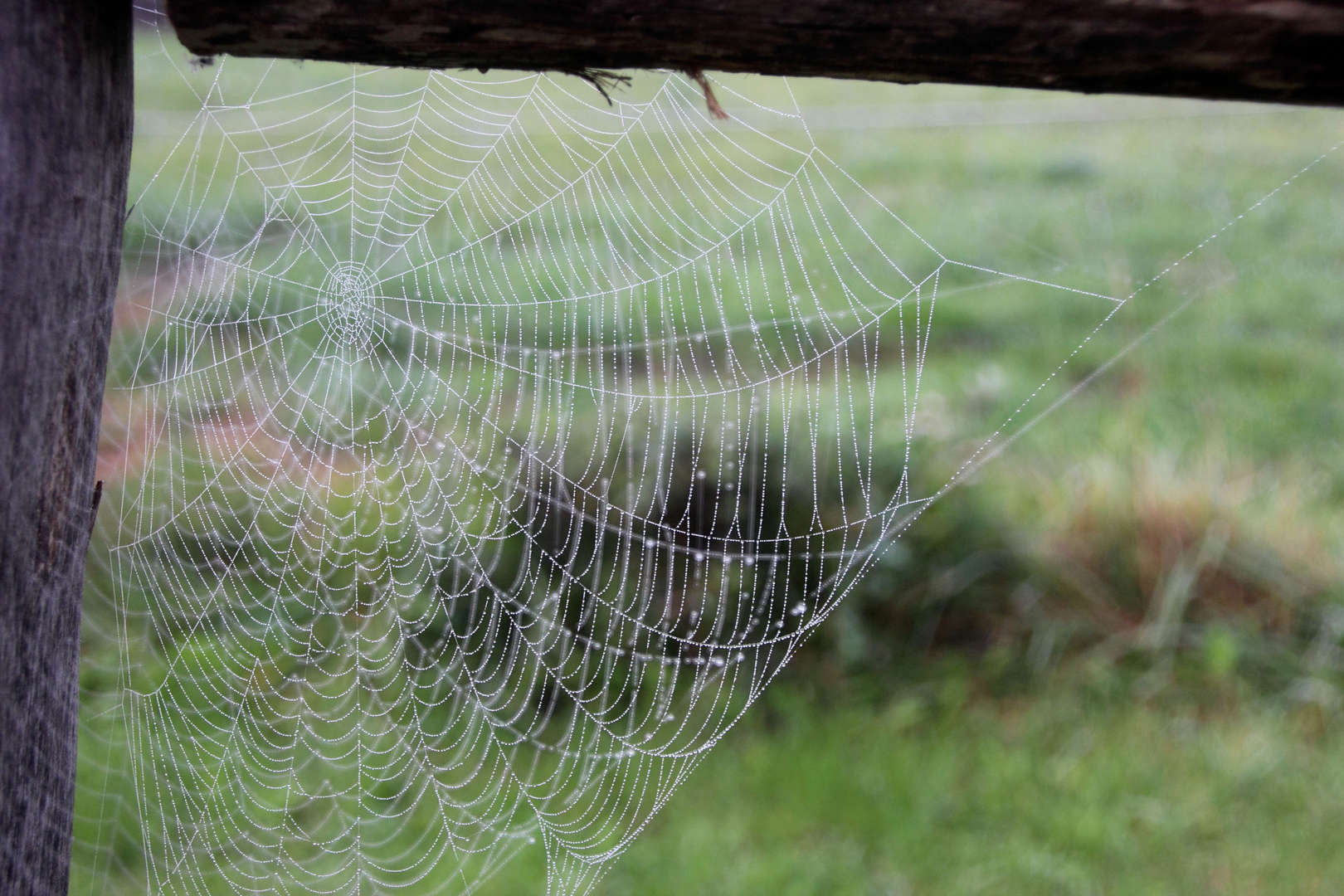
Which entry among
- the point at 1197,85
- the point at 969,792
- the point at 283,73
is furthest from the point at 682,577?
the point at 283,73

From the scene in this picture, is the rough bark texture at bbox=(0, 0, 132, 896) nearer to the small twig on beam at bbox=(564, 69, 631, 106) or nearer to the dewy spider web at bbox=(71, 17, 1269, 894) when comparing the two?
the small twig on beam at bbox=(564, 69, 631, 106)

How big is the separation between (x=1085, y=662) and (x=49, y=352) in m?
3.11

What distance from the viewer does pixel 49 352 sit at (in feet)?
3.88

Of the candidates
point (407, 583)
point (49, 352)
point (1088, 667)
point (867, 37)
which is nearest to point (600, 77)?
point (867, 37)

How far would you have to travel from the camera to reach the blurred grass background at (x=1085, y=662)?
8.95ft

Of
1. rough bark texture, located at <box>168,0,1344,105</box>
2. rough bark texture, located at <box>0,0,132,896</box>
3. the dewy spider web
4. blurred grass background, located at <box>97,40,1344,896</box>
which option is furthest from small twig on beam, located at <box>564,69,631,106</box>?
blurred grass background, located at <box>97,40,1344,896</box>

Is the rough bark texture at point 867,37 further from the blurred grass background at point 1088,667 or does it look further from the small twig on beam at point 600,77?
the blurred grass background at point 1088,667

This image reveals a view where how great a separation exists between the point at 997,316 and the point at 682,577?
2673mm

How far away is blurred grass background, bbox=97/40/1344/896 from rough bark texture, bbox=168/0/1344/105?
7.19ft

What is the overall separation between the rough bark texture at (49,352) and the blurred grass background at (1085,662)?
1.59 metres

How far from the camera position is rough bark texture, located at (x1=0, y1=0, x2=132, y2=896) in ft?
3.64

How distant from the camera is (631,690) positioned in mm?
3148

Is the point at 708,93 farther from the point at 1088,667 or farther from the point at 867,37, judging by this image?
the point at 1088,667

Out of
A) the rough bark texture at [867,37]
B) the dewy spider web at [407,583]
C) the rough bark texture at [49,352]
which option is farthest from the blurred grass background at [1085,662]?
the rough bark texture at [867,37]
